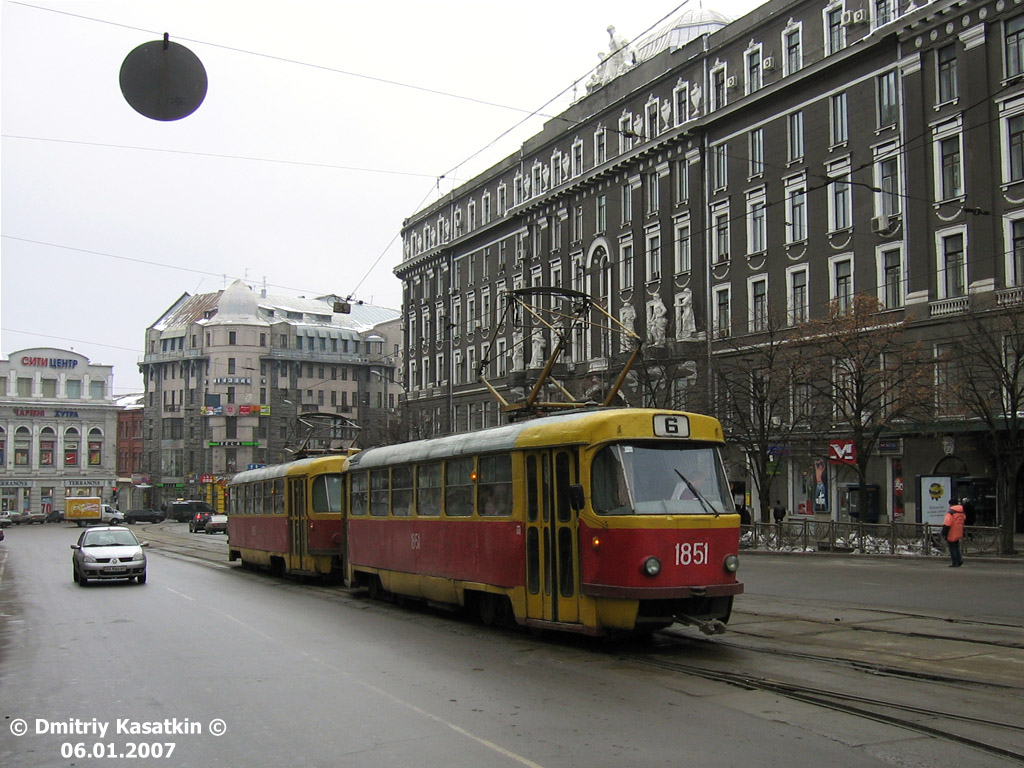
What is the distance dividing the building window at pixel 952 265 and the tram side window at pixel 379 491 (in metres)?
24.1

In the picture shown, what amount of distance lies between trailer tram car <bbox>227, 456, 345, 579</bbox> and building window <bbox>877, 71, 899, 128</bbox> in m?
25.3

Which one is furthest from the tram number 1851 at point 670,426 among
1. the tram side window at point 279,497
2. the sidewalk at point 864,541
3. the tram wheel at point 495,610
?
the sidewalk at point 864,541

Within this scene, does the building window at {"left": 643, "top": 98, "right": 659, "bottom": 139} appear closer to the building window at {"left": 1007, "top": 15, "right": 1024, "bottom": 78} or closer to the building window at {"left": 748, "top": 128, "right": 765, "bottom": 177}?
the building window at {"left": 748, "top": 128, "right": 765, "bottom": 177}

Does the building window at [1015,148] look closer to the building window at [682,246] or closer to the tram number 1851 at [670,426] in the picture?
the building window at [682,246]

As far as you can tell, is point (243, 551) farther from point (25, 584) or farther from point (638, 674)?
point (638, 674)

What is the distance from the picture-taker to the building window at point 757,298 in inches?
1684

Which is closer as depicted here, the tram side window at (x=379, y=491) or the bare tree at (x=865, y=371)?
the tram side window at (x=379, y=491)

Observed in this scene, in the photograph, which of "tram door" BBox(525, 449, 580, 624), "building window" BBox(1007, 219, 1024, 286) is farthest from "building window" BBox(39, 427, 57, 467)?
"tram door" BBox(525, 449, 580, 624)

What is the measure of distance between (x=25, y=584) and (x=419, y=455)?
48.6 feet

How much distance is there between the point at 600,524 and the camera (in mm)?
11570

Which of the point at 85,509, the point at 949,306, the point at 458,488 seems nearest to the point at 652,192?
the point at 949,306

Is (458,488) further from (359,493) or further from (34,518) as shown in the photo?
(34,518)

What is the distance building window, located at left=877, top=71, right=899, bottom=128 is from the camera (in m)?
37.6

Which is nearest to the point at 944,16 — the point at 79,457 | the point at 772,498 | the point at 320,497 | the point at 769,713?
the point at 772,498
